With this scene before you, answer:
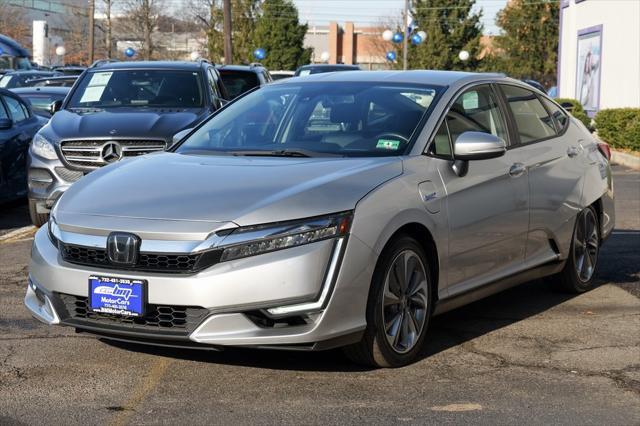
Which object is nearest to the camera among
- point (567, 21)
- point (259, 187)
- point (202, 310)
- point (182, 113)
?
point (202, 310)

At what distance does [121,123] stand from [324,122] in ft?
16.3

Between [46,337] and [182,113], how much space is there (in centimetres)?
563

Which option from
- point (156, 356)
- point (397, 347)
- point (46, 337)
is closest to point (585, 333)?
point (397, 347)

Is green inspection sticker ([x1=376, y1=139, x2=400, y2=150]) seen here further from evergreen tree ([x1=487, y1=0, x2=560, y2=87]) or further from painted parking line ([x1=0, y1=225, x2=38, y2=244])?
evergreen tree ([x1=487, y1=0, x2=560, y2=87])

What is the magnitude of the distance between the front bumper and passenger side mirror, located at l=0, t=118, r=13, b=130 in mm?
6913

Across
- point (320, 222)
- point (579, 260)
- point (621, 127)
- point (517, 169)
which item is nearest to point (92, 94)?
point (579, 260)

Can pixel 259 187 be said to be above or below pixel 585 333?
above

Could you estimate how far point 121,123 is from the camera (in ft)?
35.7

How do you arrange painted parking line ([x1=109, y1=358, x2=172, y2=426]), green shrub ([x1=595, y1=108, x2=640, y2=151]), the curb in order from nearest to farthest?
painted parking line ([x1=109, y1=358, x2=172, y2=426])
the curb
green shrub ([x1=595, y1=108, x2=640, y2=151])

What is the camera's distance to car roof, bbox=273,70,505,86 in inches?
263

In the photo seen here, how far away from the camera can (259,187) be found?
210 inches

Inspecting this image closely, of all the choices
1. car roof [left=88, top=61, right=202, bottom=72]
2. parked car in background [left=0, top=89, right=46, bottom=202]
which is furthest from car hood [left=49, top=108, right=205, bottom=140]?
car roof [left=88, top=61, right=202, bottom=72]

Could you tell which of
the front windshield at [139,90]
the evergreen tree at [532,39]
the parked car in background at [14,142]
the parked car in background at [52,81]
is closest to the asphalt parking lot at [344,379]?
the parked car in background at [14,142]

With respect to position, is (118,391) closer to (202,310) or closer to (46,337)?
(202,310)
